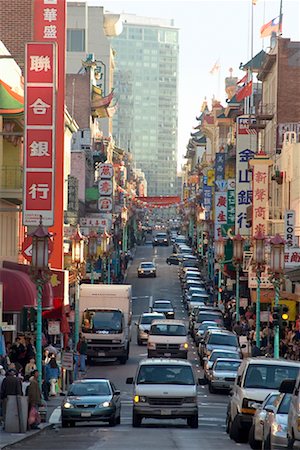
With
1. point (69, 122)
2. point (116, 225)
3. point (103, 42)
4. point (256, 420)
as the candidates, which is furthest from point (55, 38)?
point (103, 42)

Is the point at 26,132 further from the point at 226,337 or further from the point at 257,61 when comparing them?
the point at 257,61

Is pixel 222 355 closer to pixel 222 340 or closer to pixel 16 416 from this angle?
pixel 222 340

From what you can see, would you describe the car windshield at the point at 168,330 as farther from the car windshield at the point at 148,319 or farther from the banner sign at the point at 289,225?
the car windshield at the point at 148,319

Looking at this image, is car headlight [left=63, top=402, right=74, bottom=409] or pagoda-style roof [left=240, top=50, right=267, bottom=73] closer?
car headlight [left=63, top=402, right=74, bottom=409]

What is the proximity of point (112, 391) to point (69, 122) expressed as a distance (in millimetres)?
51474

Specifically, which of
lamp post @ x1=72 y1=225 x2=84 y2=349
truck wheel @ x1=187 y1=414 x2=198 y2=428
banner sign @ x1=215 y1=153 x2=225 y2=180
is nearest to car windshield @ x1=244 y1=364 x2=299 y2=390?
truck wheel @ x1=187 y1=414 x2=198 y2=428

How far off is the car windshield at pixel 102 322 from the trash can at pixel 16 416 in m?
27.4

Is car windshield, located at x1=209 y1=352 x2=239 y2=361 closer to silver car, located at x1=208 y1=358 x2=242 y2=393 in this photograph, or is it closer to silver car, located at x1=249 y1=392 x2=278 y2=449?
silver car, located at x1=208 y1=358 x2=242 y2=393

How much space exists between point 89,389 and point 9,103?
1783 centimetres

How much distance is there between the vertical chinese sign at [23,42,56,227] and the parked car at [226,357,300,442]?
19.1 m

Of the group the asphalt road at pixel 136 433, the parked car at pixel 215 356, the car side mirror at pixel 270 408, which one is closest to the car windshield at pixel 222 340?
the asphalt road at pixel 136 433

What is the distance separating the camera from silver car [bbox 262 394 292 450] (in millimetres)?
22391

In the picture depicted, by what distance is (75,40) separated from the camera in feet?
531

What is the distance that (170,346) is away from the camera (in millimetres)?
58938
